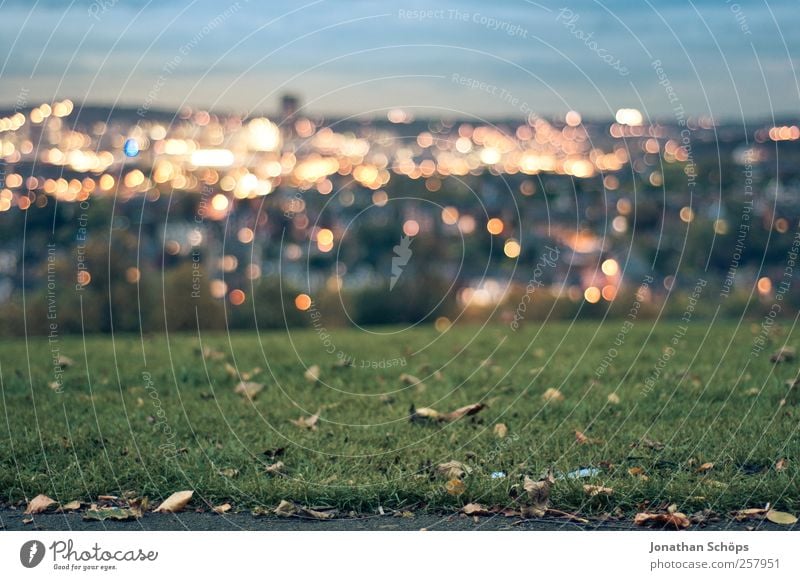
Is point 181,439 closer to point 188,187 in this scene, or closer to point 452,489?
point 452,489

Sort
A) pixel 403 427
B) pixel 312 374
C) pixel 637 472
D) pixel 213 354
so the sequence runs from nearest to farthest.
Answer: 1. pixel 637 472
2. pixel 403 427
3. pixel 312 374
4. pixel 213 354

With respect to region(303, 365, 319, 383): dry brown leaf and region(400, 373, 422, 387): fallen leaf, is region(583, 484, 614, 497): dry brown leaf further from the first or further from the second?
region(303, 365, 319, 383): dry brown leaf

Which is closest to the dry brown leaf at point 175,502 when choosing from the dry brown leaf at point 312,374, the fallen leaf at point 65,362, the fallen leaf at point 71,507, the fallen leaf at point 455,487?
the fallen leaf at point 71,507

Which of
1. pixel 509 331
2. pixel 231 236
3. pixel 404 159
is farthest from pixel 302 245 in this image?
pixel 509 331

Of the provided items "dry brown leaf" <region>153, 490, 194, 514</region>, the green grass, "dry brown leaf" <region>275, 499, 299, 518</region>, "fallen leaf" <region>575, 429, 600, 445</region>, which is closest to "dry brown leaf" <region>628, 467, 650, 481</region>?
the green grass

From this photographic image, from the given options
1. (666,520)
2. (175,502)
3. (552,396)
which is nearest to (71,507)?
(175,502)

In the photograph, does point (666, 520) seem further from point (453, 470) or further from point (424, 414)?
point (424, 414)

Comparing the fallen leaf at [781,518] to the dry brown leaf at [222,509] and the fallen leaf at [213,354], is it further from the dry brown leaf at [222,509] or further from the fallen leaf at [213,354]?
the fallen leaf at [213,354]

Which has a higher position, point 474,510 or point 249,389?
point 249,389
